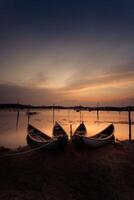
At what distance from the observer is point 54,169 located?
8.79 metres

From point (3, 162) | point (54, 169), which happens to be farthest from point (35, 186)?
point (3, 162)

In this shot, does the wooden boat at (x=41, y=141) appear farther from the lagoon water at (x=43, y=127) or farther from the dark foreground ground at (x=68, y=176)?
the lagoon water at (x=43, y=127)

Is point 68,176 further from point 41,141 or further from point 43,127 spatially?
point 43,127

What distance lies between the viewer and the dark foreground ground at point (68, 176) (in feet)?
21.0

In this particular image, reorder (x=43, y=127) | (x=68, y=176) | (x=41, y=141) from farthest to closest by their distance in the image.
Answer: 1. (x=43, y=127)
2. (x=41, y=141)
3. (x=68, y=176)

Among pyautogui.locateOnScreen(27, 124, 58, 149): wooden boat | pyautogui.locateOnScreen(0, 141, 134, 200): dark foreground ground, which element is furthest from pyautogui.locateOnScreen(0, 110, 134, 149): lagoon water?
pyautogui.locateOnScreen(0, 141, 134, 200): dark foreground ground

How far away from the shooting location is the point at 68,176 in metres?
7.94

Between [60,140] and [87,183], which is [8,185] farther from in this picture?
[60,140]

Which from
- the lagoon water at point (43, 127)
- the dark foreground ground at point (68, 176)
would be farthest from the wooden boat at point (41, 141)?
the lagoon water at point (43, 127)

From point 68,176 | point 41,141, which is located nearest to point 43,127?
point 41,141

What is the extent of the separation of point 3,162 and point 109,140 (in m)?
9.78

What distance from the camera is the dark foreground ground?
640 cm

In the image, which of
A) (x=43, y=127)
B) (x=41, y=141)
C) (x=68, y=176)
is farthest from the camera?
(x=43, y=127)

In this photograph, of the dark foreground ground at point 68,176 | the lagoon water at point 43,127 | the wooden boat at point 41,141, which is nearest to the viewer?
the dark foreground ground at point 68,176
